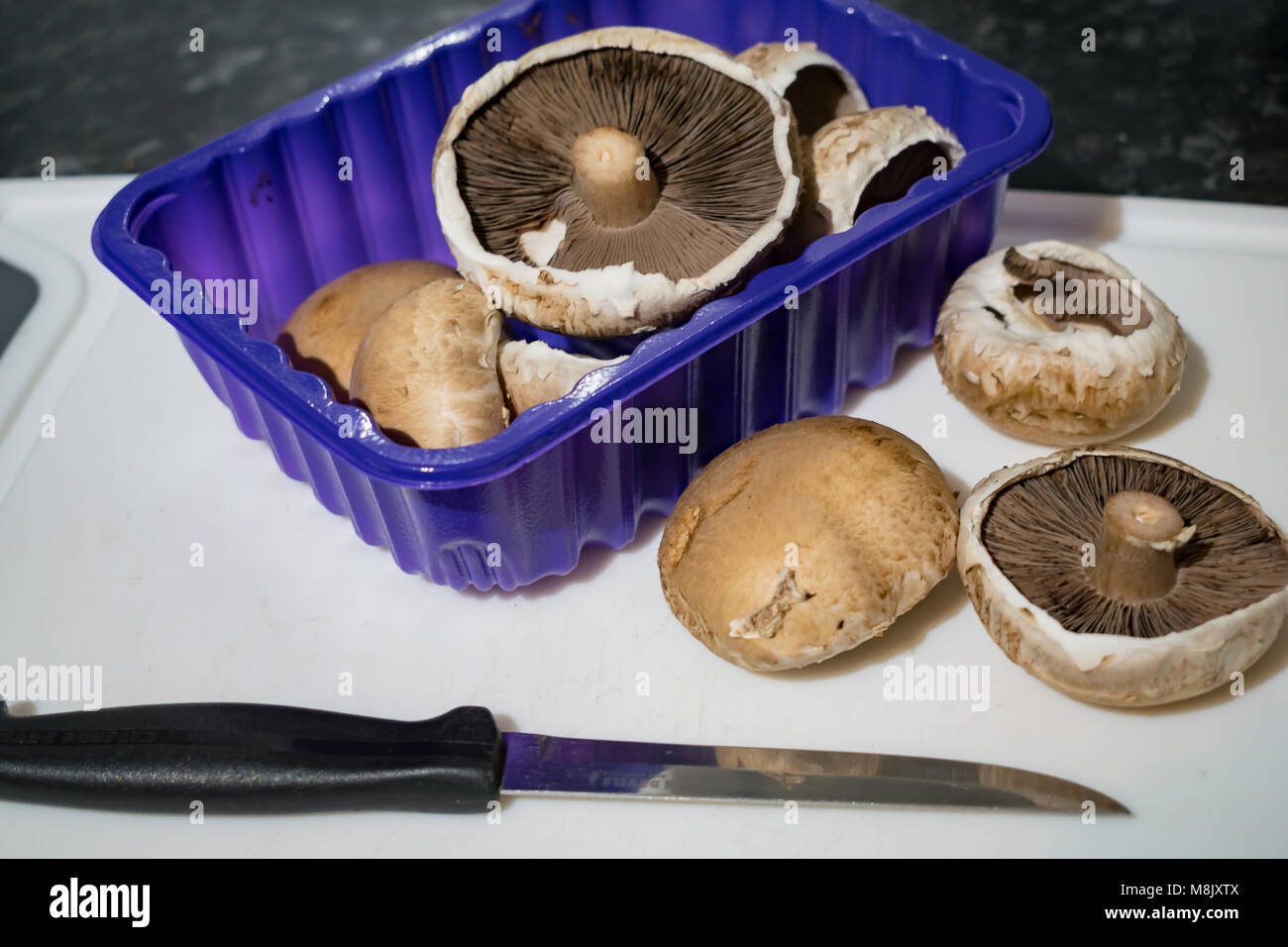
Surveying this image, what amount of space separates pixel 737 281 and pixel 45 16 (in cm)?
254

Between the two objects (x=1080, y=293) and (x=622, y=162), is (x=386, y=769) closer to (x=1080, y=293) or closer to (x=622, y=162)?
(x=622, y=162)

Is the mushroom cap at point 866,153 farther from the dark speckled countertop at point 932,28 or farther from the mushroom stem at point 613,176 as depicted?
the dark speckled countertop at point 932,28

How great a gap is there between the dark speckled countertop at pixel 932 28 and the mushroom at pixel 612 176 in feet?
3.76

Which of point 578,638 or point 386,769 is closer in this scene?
point 386,769

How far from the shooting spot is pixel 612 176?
149 centimetres

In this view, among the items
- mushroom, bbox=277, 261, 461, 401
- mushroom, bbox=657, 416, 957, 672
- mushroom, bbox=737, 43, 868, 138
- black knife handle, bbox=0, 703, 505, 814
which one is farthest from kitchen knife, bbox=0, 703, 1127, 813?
mushroom, bbox=737, 43, 868, 138

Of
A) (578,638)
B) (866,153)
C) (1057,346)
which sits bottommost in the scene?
(578,638)

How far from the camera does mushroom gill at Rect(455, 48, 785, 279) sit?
1.50m

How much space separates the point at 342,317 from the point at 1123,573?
1080 mm

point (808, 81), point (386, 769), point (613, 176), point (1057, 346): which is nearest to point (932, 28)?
point (808, 81)

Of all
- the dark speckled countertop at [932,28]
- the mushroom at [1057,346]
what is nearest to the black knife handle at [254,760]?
the mushroom at [1057,346]

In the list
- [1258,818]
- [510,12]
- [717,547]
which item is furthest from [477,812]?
[510,12]

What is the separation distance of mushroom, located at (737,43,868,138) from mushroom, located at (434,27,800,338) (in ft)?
0.69

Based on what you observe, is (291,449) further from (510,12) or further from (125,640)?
(510,12)
